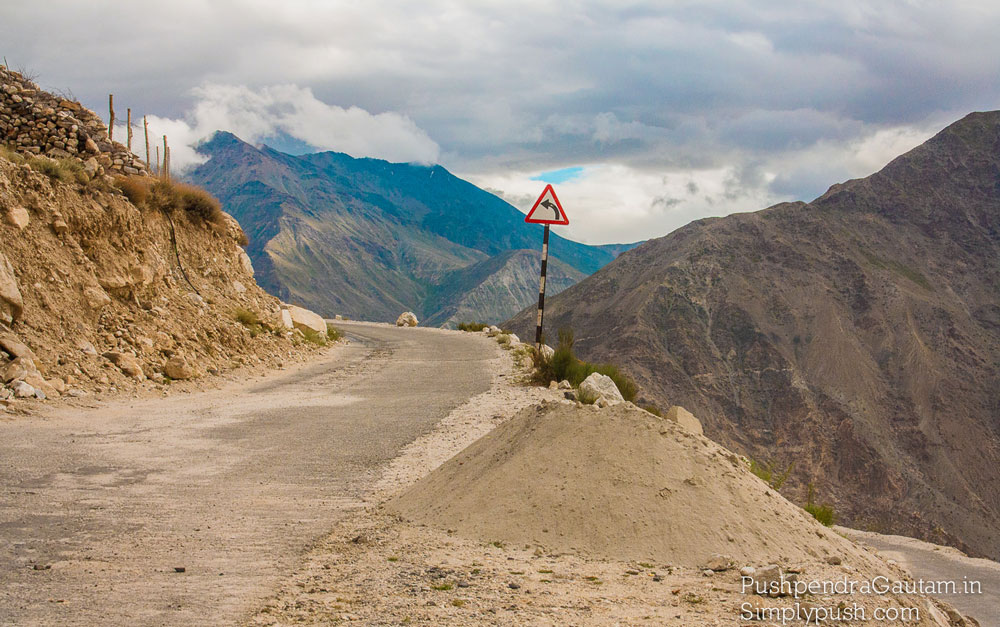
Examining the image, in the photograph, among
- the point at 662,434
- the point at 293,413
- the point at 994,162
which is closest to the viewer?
the point at 662,434

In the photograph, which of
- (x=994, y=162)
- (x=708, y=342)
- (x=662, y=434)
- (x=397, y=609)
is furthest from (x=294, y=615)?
(x=994, y=162)

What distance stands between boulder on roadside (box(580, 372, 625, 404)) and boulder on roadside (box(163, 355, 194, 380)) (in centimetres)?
691

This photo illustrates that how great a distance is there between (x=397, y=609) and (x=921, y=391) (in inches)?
2482

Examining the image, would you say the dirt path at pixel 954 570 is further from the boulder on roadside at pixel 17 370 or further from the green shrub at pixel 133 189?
the green shrub at pixel 133 189

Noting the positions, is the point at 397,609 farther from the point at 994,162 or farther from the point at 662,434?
the point at 994,162

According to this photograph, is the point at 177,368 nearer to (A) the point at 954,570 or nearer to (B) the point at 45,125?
(B) the point at 45,125

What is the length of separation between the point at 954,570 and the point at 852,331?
5228 centimetres

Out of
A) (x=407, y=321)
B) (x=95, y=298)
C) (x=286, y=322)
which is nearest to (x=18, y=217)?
(x=95, y=298)

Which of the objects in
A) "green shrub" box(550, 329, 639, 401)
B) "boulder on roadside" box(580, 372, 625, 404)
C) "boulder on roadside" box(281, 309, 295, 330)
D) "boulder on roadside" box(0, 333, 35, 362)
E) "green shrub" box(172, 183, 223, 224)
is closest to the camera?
"boulder on roadside" box(0, 333, 35, 362)

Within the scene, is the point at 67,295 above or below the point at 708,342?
above

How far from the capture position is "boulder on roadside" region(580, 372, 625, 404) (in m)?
11.2

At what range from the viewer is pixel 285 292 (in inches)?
6619

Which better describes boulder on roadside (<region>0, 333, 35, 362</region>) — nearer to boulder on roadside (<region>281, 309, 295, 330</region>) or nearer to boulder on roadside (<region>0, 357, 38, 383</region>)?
boulder on roadside (<region>0, 357, 38, 383</region>)

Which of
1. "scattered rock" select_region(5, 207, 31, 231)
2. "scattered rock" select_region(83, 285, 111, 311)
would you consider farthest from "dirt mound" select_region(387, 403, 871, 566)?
"scattered rock" select_region(5, 207, 31, 231)
